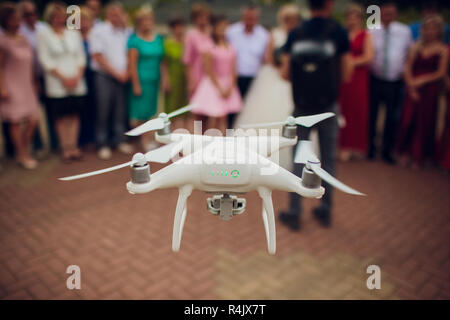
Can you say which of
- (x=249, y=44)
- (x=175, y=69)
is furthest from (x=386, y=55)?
(x=175, y=69)

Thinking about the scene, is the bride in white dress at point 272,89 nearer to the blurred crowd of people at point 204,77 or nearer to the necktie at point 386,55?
the blurred crowd of people at point 204,77

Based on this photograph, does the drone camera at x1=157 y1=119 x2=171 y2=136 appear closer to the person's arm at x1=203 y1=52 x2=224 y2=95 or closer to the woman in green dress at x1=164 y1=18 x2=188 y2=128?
the person's arm at x1=203 y1=52 x2=224 y2=95

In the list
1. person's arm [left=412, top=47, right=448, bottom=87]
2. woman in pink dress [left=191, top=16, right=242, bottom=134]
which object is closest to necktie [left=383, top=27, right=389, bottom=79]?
person's arm [left=412, top=47, right=448, bottom=87]

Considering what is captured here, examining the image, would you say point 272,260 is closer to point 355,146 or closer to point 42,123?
point 355,146

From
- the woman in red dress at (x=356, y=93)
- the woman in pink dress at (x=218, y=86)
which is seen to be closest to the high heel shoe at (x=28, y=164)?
the woman in pink dress at (x=218, y=86)

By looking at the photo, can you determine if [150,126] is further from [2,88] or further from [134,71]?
[134,71]

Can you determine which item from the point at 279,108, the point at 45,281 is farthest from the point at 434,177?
the point at 45,281
